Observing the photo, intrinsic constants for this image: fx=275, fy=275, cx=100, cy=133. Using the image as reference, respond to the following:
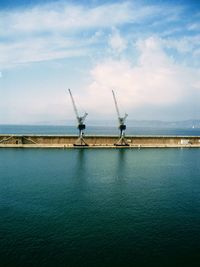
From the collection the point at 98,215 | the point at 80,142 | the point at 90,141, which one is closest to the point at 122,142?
the point at 90,141

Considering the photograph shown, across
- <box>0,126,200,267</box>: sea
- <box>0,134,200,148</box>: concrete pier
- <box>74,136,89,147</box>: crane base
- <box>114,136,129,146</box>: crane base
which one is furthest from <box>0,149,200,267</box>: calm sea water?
<box>114,136,129,146</box>: crane base

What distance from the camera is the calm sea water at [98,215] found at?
32.9 meters

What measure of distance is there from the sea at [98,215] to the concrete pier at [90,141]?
35.4 meters

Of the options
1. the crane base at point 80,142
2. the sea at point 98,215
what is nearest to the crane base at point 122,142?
the crane base at point 80,142

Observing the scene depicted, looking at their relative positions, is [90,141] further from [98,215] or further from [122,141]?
[98,215]

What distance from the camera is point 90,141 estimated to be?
123250mm

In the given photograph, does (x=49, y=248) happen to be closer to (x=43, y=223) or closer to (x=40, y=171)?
(x=43, y=223)

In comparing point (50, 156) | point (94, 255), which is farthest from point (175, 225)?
point (50, 156)

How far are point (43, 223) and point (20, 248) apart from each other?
7182 millimetres

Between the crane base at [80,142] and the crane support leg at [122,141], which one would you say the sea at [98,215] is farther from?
the crane support leg at [122,141]

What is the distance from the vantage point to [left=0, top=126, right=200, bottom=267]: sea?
32906 millimetres

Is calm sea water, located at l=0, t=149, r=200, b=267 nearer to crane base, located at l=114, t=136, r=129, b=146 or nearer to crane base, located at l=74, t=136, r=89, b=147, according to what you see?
crane base, located at l=74, t=136, r=89, b=147

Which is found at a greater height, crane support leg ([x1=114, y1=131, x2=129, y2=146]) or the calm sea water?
crane support leg ([x1=114, y1=131, x2=129, y2=146])

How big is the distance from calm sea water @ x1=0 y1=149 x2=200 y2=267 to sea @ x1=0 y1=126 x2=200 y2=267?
0.37 ft
